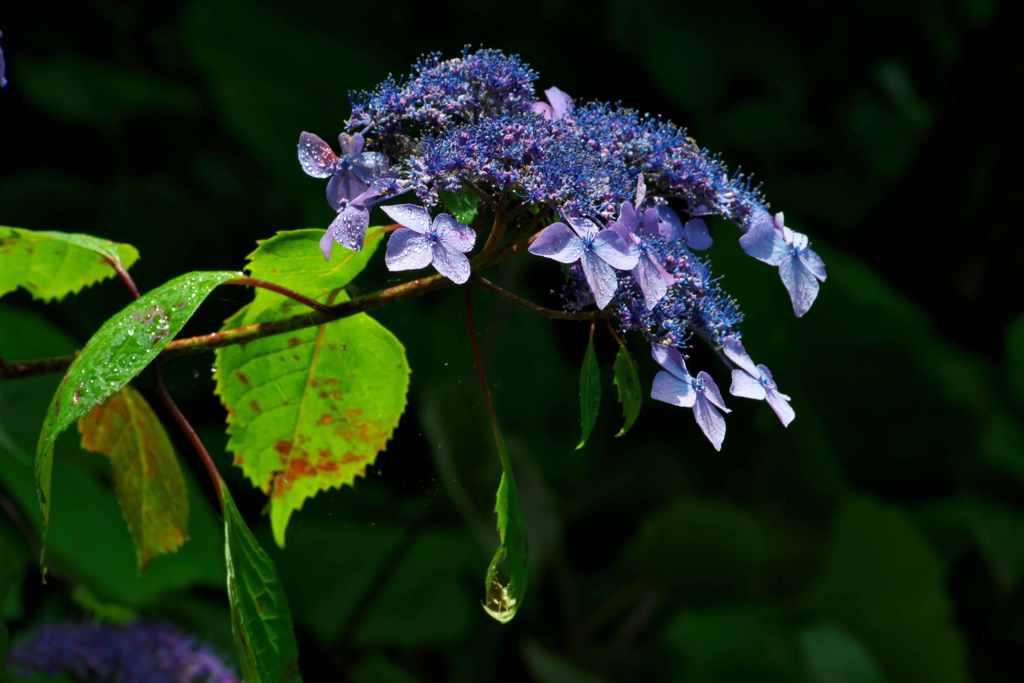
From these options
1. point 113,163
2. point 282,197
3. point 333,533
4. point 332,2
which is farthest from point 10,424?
point 332,2

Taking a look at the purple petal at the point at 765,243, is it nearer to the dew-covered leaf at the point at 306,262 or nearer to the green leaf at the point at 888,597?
the dew-covered leaf at the point at 306,262

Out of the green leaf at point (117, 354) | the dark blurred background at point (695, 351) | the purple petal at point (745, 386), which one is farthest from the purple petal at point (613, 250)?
the dark blurred background at point (695, 351)

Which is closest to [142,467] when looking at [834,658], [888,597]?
[834,658]

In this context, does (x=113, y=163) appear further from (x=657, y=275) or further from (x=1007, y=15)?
(x=657, y=275)

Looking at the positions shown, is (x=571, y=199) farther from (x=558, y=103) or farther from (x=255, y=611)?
(x=255, y=611)

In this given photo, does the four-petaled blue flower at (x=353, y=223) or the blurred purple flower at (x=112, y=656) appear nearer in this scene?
the four-petaled blue flower at (x=353, y=223)
